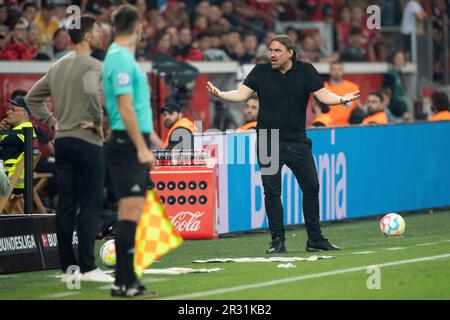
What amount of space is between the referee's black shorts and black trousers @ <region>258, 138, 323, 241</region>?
4123mm

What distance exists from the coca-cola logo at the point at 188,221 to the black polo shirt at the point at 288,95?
8.60ft

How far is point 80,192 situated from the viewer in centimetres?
1139

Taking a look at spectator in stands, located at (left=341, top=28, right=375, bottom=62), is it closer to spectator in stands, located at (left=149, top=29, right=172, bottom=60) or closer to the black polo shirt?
spectator in stands, located at (left=149, top=29, right=172, bottom=60)

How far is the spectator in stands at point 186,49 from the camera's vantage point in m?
24.7

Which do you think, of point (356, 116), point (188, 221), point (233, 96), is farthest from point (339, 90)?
point (233, 96)

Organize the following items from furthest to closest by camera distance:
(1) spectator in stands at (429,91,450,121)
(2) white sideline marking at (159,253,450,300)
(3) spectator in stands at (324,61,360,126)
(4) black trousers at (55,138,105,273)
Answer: (3) spectator in stands at (324,61,360,126) < (1) spectator in stands at (429,91,450,121) < (4) black trousers at (55,138,105,273) < (2) white sideline marking at (159,253,450,300)

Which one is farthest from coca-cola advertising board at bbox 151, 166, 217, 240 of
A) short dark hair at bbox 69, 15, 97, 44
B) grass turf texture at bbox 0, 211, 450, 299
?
short dark hair at bbox 69, 15, 97, 44

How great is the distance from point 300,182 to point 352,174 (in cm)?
498

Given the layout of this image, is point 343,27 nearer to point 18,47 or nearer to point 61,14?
point 61,14

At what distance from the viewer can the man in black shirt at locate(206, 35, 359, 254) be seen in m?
14.1

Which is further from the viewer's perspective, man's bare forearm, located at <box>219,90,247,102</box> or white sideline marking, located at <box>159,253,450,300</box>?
man's bare forearm, located at <box>219,90,247,102</box>

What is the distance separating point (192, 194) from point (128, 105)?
6.85 m
